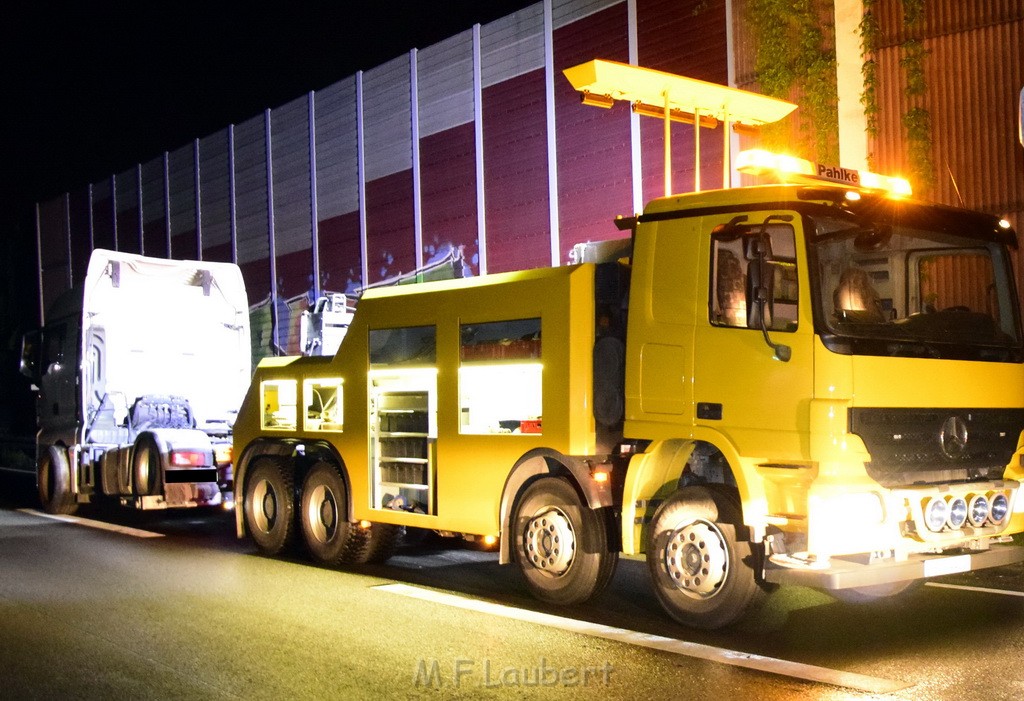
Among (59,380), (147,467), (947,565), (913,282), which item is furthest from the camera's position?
(59,380)

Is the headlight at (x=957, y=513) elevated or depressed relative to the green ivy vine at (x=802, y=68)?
depressed

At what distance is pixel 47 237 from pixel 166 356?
26.7 metres

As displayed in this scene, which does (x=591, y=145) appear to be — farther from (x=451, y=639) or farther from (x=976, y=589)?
(x=451, y=639)

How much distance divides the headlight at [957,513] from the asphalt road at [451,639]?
2.26ft

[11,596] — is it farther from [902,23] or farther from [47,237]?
[47,237]

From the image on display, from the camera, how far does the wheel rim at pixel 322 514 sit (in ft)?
37.0

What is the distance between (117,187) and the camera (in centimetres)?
3638

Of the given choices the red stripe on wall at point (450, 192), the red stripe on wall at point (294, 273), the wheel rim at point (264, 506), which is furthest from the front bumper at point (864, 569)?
the red stripe on wall at point (294, 273)

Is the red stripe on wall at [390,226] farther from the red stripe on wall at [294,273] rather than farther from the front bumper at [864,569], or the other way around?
the front bumper at [864,569]

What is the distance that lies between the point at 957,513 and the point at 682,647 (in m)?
2.01

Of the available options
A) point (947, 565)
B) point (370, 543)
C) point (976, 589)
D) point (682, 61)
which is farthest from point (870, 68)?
point (947, 565)

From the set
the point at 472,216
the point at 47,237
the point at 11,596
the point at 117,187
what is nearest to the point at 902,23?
the point at 472,216

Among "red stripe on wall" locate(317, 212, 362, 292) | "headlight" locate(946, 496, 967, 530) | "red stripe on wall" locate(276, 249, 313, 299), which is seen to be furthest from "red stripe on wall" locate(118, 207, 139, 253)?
"headlight" locate(946, 496, 967, 530)

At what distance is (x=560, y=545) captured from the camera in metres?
8.75
